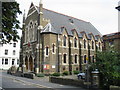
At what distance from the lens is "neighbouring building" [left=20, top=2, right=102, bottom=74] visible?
116 feet

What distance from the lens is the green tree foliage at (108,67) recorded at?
13805mm

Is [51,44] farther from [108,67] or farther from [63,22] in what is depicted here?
[108,67]

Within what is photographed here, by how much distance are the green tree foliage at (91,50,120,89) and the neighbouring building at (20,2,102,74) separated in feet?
55.1

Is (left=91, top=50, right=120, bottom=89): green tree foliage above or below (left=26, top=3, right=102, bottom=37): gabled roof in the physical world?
below

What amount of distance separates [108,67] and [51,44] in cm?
2232

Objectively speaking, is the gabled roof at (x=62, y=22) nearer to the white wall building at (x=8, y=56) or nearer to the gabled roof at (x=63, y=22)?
the gabled roof at (x=63, y=22)

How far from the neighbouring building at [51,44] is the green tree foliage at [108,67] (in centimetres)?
1679

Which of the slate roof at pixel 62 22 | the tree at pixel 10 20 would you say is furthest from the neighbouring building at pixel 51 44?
the tree at pixel 10 20

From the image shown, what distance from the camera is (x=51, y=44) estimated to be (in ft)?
117

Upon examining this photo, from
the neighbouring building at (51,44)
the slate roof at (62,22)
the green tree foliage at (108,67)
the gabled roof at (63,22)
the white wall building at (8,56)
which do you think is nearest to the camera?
the green tree foliage at (108,67)

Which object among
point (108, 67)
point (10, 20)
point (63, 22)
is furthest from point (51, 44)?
point (10, 20)

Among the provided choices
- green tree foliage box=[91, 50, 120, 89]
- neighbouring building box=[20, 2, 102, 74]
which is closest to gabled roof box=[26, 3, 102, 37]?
neighbouring building box=[20, 2, 102, 74]

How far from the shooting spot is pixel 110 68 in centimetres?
1443

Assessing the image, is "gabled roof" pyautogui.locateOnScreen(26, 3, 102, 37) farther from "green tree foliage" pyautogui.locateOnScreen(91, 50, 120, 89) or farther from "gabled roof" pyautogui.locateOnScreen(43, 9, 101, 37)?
"green tree foliage" pyautogui.locateOnScreen(91, 50, 120, 89)
